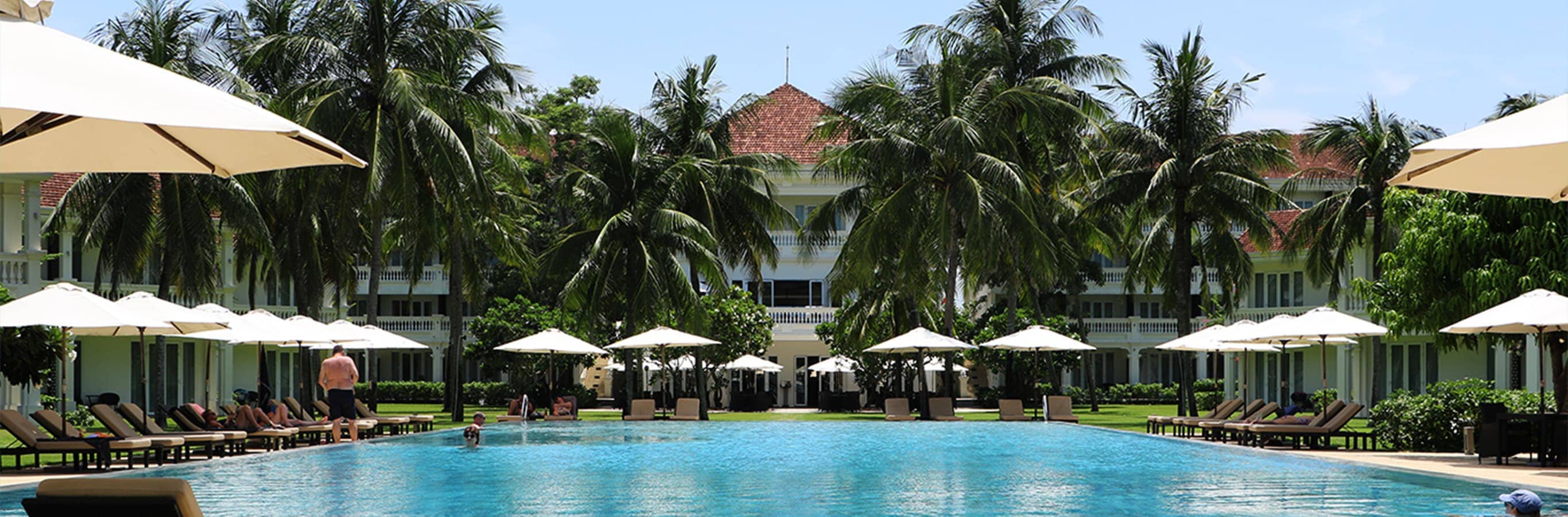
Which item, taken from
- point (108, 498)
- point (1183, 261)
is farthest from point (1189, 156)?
point (108, 498)

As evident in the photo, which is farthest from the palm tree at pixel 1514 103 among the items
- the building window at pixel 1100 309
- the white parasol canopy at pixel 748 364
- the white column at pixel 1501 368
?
the building window at pixel 1100 309

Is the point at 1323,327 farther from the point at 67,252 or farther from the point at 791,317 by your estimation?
the point at 791,317

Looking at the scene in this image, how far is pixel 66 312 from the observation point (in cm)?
1786

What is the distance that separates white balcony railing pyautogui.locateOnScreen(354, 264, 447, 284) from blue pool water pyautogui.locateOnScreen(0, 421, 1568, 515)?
32317 mm

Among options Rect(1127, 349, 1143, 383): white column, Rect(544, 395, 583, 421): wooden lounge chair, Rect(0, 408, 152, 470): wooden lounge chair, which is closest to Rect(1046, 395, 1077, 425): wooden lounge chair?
Rect(544, 395, 583, 421): wooden lounge chair

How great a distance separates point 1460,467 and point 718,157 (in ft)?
77.8

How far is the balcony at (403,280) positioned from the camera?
188 feet

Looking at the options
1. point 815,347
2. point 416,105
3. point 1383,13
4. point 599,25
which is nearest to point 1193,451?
point 1383,13

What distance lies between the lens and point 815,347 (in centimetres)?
5309

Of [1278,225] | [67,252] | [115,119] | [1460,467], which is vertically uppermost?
[1278,225]

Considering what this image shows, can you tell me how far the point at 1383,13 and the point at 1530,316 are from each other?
4.51m

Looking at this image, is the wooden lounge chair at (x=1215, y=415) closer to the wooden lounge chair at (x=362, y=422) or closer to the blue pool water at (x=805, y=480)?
the blue pool water at (x=805, y=480)

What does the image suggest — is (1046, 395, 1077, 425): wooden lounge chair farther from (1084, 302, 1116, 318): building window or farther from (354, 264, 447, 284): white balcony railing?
(354, 264, 447, 284): white balcony railing

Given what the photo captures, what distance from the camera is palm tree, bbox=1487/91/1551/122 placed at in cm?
2989
